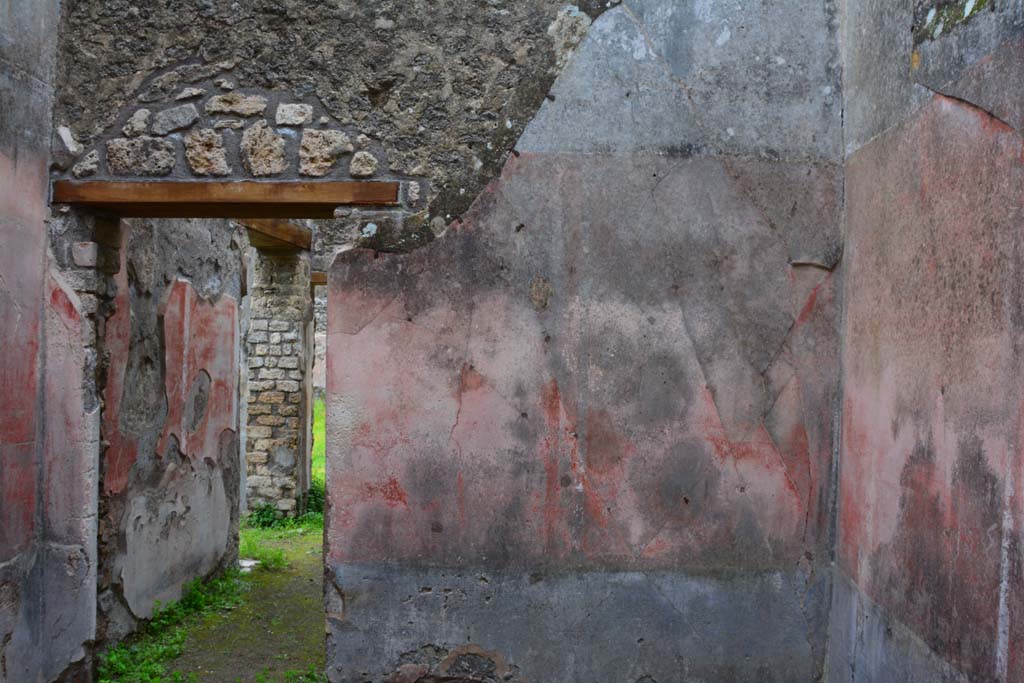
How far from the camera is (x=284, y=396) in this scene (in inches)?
310

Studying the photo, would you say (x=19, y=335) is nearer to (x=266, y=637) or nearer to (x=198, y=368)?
(x=198, y=368)

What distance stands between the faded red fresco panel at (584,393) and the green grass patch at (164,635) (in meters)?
1.47

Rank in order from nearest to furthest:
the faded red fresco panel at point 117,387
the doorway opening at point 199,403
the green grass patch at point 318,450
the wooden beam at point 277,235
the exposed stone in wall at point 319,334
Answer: the doorway opening at point 199,403, the faded red fresco panel at point 117,387, the wooden beam at point 277,235, the green grass patch at point 318,450, the exposed stone in wall at point 319,334

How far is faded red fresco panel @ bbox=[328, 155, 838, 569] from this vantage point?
3.33 m

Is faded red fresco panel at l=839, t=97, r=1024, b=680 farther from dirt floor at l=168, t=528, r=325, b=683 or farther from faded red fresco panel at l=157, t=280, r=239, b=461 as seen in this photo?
faded red fresco panel at l=157, t=280, r=239, b=461

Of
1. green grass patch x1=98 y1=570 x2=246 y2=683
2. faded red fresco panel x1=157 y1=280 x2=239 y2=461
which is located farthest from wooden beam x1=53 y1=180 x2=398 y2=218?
green grass patch x1=98 y1=570 x2=246 y2=683

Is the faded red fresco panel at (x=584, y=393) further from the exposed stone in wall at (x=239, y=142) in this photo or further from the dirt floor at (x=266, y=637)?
the dirt floor at (x=266, y=637)

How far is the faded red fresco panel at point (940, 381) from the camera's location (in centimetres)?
213

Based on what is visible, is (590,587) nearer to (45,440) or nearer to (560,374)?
(560,374)

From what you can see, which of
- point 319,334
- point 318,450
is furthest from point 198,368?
point 319,334

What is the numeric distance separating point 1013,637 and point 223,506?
477 cm

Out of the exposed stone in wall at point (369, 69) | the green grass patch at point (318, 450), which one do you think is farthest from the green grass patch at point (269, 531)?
the exposed stone in wall at point (369, 69)

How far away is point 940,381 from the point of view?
2.46 meters

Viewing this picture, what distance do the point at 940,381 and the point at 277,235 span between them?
5.41m
